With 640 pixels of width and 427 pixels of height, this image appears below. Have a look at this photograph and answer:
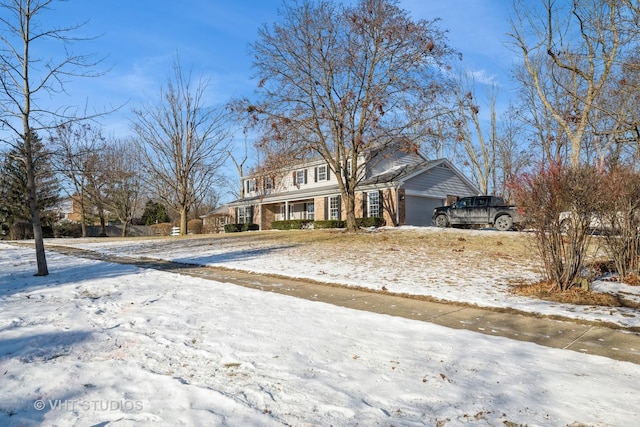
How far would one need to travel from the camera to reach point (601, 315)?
5.41 meters

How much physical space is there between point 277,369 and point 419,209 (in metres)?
24.0

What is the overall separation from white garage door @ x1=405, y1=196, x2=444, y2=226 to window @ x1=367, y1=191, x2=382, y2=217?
5.76 ft

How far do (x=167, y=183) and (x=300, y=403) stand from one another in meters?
28.3

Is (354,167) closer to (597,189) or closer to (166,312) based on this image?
(597,189)

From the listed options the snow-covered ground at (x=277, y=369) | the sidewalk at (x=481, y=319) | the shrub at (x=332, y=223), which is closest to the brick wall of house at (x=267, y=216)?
the shrub at (x=332, y=223)

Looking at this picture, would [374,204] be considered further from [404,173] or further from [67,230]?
[67,230]

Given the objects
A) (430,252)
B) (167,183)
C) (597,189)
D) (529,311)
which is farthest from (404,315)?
(167,183)

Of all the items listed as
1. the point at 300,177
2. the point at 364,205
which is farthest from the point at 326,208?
the point at 300,177

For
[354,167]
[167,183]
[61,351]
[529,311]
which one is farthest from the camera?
[167,183]

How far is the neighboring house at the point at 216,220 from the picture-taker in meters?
40.8

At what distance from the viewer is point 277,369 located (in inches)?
135

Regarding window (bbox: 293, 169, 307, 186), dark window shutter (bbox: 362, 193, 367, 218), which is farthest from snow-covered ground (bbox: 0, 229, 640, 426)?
window (bbox: 293, 169, 307, 186)

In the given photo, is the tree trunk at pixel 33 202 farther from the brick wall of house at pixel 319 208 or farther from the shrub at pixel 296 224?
the shrub at pixel 296 224

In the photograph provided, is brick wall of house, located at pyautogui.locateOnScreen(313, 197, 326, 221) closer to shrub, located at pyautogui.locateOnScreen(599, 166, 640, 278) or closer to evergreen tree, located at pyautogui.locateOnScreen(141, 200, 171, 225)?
shrub, located at pyautogui.locateOnScreen(599, 166, 640, 278)
